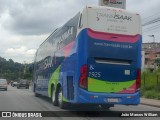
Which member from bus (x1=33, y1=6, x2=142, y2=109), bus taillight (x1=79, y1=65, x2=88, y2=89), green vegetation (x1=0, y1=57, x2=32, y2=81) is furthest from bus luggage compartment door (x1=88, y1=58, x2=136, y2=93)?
green vegetation (x1=0, y1=57, x2=32, y2=81)

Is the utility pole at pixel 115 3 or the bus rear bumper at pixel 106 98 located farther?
the utility pole at pixel 115 3

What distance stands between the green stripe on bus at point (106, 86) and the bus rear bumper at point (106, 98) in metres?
0.16

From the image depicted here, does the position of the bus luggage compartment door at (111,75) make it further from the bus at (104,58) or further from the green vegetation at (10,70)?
the green vegetation at (10,70)

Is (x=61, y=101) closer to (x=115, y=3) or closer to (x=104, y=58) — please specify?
(x=104, y=58)

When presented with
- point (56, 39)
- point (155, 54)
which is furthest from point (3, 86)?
point (155, 54)

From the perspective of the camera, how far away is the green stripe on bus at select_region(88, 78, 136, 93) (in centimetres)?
1520

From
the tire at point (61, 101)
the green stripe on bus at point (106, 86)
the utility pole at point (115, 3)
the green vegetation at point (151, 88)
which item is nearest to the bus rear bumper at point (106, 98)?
the green stripe on bus at point (106, 86)

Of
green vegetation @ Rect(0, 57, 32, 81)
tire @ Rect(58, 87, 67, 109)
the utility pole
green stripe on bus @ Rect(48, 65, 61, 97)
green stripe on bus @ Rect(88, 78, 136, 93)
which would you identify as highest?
the utility pole

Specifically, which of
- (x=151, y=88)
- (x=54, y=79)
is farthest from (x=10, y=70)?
(x=54, y=79)

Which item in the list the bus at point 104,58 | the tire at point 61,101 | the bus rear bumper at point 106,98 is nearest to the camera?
the bus rear bumper at point 106,98

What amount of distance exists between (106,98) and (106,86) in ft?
1.54

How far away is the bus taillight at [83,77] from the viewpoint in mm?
15078

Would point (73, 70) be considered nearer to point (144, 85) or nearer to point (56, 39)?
point (56, 39)

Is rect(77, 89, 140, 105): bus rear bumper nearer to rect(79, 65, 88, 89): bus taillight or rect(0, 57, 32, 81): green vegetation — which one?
rect(79, 65, 88, 89): bus taillight
